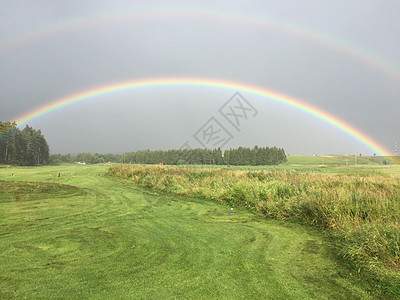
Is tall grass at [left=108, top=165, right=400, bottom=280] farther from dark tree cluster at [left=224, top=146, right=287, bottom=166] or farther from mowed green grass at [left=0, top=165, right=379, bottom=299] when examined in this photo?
dark tree cluster at [left=224, top=146, right=287, bottom=166]

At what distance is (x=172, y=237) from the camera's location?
5.34m

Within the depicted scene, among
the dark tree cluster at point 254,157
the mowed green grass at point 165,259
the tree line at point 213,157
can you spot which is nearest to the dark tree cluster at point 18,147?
the tree line at point 213,157

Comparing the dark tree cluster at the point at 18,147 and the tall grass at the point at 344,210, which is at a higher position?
the dark tree cluster at the point at 18,147

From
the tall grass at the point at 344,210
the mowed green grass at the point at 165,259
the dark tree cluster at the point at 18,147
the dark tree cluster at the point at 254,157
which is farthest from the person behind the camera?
the dark tree cluster at the point at 254,157

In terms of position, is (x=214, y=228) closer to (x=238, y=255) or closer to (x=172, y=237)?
(x=172, y=237)

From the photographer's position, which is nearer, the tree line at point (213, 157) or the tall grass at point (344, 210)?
the tall grass at point (344, 210)

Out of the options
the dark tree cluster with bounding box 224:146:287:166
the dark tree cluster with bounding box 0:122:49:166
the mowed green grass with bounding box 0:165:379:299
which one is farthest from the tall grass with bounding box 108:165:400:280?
the dark tree cluster with bounding box 224:146:287:166

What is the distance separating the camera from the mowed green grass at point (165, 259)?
120 inches

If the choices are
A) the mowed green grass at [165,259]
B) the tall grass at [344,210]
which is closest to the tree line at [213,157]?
the tall grass at [344,210]

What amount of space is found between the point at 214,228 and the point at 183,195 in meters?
6.40

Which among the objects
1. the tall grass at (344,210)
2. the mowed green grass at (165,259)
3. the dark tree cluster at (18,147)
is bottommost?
the mowed green grass at (165,259)

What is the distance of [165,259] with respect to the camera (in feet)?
13.3

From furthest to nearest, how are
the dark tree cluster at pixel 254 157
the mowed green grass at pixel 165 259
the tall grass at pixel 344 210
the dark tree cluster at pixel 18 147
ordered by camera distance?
the dark tree cluster at pixel 254 157, the dark tree cluster at pixel 18 147, the tall grass at pixel 344 210, the mowed green grass at pixel 165 259

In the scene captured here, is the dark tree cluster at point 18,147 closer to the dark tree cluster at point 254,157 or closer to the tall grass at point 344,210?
the tall grass at point 344,210
